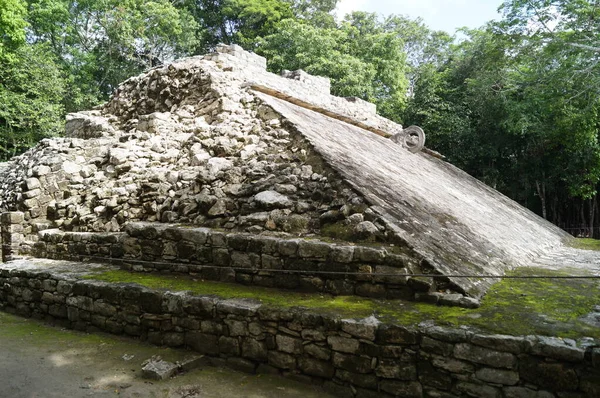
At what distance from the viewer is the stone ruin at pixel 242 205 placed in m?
3.48

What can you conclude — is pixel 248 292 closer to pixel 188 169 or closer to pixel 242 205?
pixel 242 205

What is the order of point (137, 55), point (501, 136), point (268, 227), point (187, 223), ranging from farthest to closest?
point (137, 55), point (501, 136), point (187, 223), point (268, 227)

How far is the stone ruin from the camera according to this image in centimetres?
348

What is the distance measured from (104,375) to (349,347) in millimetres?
2169

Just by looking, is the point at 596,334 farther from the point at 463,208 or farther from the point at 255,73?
the point at 255,73

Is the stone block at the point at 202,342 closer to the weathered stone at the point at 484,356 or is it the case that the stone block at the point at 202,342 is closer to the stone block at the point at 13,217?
the weathered stone at the point at 484,356

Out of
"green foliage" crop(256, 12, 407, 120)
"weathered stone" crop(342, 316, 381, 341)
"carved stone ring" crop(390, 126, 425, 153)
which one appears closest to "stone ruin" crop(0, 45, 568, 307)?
"weathered stone" crop(342, 316, 381, 341)

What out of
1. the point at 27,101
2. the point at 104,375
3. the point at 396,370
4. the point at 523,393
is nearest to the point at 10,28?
the point at 27,101

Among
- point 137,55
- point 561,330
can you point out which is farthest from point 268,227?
point 137,55

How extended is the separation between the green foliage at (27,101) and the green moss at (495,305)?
13.6 meters

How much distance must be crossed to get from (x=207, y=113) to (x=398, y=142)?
598 cm

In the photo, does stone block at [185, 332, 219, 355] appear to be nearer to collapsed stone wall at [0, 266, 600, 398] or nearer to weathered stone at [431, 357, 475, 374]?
collapsed stone wall at [0, 266, 600, 398]

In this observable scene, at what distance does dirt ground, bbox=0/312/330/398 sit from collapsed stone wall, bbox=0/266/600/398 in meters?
0.14

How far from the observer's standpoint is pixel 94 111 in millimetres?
9062
